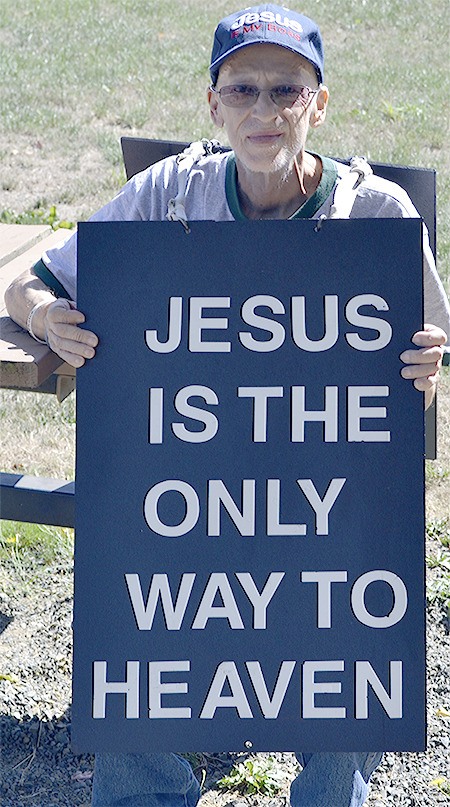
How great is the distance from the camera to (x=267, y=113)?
7.33 ft

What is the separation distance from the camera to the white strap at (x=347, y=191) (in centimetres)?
228

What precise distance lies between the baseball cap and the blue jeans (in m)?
1.40

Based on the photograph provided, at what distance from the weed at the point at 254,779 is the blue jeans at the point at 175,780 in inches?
12.7

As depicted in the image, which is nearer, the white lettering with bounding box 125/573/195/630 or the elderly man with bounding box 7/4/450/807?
the white lettering with bounding box 125/573/195/630

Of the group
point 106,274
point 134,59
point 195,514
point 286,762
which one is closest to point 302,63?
point 106,274

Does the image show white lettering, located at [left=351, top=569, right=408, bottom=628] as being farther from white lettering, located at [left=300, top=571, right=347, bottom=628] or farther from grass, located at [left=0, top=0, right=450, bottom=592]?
grass, located at [left=0, top=0, right=450, bottom=592]

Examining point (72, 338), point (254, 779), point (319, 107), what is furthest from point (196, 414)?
point (254, 779)

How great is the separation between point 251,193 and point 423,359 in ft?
1.92

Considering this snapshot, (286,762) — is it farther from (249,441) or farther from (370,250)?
(370,250)

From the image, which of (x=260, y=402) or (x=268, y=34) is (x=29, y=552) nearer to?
(x=260, y=402)

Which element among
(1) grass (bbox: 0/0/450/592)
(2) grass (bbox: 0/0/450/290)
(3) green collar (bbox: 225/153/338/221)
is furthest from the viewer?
(2) grass (bbox: 0/0/450/290)

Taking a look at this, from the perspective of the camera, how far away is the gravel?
8.78ft

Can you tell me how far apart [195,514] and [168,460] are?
0.11 meters

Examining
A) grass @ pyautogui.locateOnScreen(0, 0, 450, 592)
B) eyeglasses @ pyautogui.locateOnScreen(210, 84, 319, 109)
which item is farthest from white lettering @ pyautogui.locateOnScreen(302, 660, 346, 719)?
grass @ pyautogui.locateOnScreen(0, 0, 450, 592)
